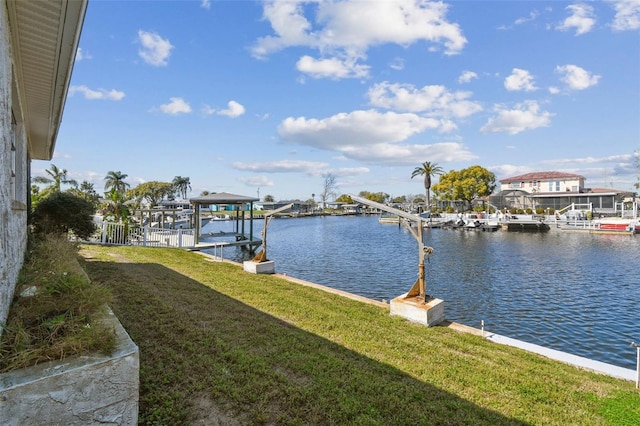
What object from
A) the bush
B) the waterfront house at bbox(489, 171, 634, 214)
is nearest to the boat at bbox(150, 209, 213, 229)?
the bush

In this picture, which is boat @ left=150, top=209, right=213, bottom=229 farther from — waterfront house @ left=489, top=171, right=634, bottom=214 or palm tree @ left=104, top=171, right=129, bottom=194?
waterfront house @ left=489, top=171, right=634, bottom=214

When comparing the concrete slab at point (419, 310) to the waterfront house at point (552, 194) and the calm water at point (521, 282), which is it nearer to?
the calm water at point (521, 282)

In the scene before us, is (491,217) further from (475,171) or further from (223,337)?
(223,337)

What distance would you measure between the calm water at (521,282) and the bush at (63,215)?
7.66 metres

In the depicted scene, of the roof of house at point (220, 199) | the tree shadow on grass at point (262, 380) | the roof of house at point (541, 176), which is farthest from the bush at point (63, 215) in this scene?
the roof of house at point (541, 176)

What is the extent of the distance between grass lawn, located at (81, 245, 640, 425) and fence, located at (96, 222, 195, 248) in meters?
9.57

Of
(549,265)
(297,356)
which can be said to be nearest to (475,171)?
(549,265)

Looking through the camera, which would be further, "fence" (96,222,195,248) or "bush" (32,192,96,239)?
"fence" (96,222,195,248)

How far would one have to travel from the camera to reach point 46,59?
14.6 feet

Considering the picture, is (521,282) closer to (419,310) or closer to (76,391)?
(419,310)

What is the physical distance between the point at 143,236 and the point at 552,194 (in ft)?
194

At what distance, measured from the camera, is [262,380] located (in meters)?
3.77

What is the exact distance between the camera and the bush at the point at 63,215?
37.0 ft

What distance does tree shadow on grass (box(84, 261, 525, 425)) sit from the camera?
3.21 m
